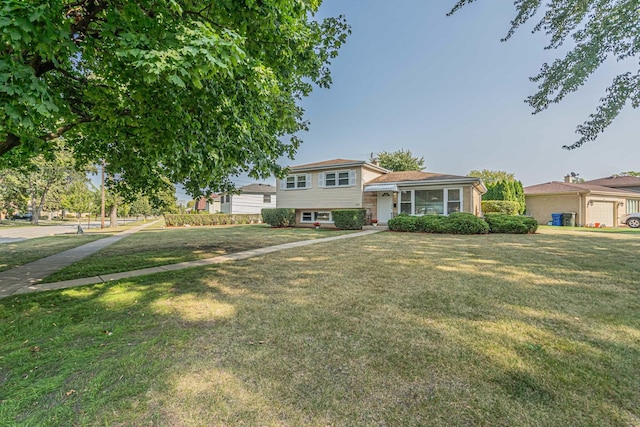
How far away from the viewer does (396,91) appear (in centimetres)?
1694

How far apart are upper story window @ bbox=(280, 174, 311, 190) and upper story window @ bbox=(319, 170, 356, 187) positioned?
126 centimetres

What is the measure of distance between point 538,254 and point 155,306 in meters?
9.99

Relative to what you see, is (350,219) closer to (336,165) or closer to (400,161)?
(336,165)

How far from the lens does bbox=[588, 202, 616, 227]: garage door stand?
2225cm

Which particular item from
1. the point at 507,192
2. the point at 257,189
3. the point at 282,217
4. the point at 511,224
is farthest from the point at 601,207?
the point at 257,189

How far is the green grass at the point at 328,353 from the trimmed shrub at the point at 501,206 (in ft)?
55.0

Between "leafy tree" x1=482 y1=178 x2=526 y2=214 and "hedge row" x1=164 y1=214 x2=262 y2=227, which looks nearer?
"leafy tree" x1=482 y1=178 x2=526 y2=214

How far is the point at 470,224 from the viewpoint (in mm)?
13906

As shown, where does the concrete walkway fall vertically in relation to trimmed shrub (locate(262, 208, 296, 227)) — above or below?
below

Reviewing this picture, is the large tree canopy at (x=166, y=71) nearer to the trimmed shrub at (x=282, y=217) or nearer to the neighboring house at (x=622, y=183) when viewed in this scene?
the trimmed shrub at (x=282, y=217)

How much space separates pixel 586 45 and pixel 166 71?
9.71 m

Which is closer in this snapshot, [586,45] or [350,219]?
[586,45]

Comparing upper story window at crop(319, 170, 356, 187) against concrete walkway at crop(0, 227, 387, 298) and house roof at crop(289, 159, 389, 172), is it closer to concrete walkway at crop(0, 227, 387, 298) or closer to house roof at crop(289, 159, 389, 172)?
house roof at crop(289, 159, 389, 172)

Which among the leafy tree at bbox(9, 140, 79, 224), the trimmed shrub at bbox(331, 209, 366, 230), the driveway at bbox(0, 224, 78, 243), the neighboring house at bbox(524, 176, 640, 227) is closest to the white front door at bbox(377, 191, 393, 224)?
the trimmed shrub at bbox(331, 209, 366, 230)
